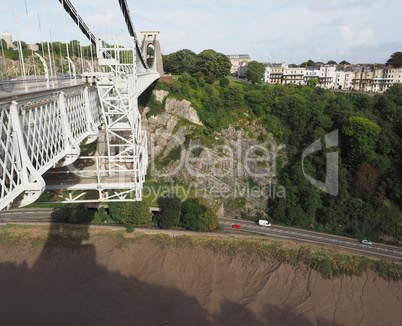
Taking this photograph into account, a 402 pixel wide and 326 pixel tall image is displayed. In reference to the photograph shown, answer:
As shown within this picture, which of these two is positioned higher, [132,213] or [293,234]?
[132,213]

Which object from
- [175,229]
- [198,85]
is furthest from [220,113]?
[175,229]

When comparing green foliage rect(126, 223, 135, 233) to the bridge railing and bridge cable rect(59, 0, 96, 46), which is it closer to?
bridge cable rect(59, 0, 96, 46)

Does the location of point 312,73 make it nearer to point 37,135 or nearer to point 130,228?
point 130,228

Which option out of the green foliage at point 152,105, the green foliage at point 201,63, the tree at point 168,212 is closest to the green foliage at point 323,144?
the green foliage at point 152,105

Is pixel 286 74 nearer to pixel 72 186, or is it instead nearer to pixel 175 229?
pixel 175 229

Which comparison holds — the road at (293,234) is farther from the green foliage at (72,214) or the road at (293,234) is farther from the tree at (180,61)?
the tree at (180,61)

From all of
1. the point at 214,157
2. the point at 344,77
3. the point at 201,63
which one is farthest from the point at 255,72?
the point at 344,77

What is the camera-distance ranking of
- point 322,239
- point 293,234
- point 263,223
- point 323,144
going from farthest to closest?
point 323,144, point 263,223, point 293,234, point 322,239
